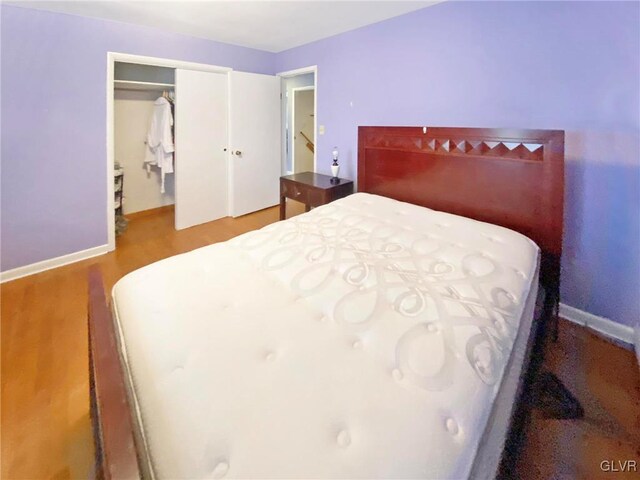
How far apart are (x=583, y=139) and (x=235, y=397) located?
2.28 metres

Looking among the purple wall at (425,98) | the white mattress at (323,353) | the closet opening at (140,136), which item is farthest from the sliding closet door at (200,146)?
the white mattress at (323,353)

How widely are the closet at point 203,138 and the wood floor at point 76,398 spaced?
1.81m

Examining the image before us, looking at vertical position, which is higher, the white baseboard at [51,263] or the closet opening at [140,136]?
the closet opening at [140,136]

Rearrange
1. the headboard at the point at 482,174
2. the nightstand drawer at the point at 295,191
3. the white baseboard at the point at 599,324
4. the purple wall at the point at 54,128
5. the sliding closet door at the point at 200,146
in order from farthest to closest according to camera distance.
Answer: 1. the sliding closet door at the point at 200,146
2. the nightstand drawer at the point at 295,191
3. the purple wall at the point at 54,128
4. the white baseboard at the point at 599,324
5. the headboard at the point at 482,174

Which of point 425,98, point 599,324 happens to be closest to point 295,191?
point 425,98

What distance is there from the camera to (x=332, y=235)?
172 cm

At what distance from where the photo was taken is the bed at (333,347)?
646 millimetres

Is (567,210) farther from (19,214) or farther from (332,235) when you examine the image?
(19,214)

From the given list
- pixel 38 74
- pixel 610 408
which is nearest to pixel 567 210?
pixel 610 408

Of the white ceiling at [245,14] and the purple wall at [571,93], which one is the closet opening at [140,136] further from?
the purple wall at [571,93]

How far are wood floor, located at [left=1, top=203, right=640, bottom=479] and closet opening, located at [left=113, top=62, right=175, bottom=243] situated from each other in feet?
5.63

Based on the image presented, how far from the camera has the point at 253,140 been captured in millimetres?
4250

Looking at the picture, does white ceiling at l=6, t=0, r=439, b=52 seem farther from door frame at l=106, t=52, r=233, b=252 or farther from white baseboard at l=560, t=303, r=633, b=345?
white baseboard at l=560, t=303, r=633, b=345

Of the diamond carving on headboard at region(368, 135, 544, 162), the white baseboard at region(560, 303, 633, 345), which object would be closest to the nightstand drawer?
the diamond carving on headboard at region(368, 135, 544, 162)
